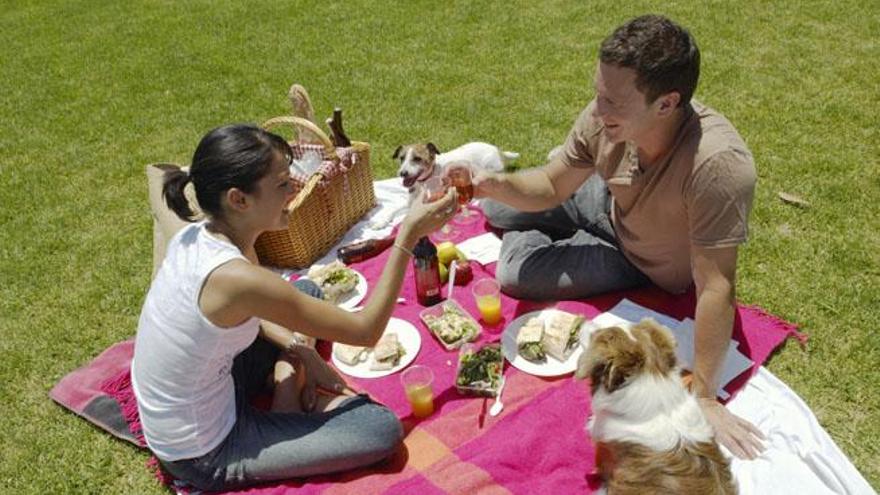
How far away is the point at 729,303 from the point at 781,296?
1.49 meters

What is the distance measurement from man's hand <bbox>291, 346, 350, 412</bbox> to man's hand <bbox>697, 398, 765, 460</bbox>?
81.1 inches

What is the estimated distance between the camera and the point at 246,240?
10.3 feet

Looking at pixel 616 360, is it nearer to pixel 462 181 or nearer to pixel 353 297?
pixel 462 181

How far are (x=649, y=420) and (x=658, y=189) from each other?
1.38m

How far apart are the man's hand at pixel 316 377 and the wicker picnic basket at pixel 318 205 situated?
1230 millimetres

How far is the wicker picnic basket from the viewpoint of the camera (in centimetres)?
472

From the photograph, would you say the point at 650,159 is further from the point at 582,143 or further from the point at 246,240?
the point at 246,240

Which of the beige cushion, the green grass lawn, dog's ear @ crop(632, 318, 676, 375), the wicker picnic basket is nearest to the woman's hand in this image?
dog's ear @ crop(632, 318, 676, 375)

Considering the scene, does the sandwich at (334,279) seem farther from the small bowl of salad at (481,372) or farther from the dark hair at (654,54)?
the dark hair at (654,54)

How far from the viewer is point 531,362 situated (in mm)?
3848

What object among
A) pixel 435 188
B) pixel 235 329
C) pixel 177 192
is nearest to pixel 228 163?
pixel 177 192

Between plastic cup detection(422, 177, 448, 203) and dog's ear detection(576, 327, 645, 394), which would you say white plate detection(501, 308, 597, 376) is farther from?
plastic cup detection(422, 177, 448, 203)

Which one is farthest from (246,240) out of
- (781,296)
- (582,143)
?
(781,296)

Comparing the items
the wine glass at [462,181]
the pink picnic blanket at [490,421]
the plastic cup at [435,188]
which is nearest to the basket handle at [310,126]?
the wine glass at [462,181]
